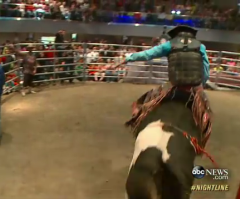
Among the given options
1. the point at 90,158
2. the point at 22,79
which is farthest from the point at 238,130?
the point at 22,79

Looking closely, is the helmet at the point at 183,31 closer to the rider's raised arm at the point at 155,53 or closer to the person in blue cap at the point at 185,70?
the person in blue cap at the point at 185,70

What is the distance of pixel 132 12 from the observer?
51.9ft

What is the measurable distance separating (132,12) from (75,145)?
1185cm

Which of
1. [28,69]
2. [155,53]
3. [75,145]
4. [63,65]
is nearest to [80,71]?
[63,65]

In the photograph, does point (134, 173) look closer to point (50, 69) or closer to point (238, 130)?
point (238, 130)

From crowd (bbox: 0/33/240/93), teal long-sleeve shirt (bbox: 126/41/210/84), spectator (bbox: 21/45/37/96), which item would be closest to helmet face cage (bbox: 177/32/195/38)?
teal long-sleeve shirt (bbox: 126/41/210/84)

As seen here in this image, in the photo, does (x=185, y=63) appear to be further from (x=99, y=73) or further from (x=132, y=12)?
(x=132, y=12)

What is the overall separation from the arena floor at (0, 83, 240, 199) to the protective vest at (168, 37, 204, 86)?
1445mm

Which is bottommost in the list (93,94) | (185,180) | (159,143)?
(93,94)

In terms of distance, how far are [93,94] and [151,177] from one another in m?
5.61

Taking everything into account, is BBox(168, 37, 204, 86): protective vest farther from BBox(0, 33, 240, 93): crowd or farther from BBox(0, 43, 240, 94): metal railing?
BBox(0, 43, 240, 94): metal railing

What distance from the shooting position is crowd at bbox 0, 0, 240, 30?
1420cm

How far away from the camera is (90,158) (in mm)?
4555

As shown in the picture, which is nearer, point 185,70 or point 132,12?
point 185,70
